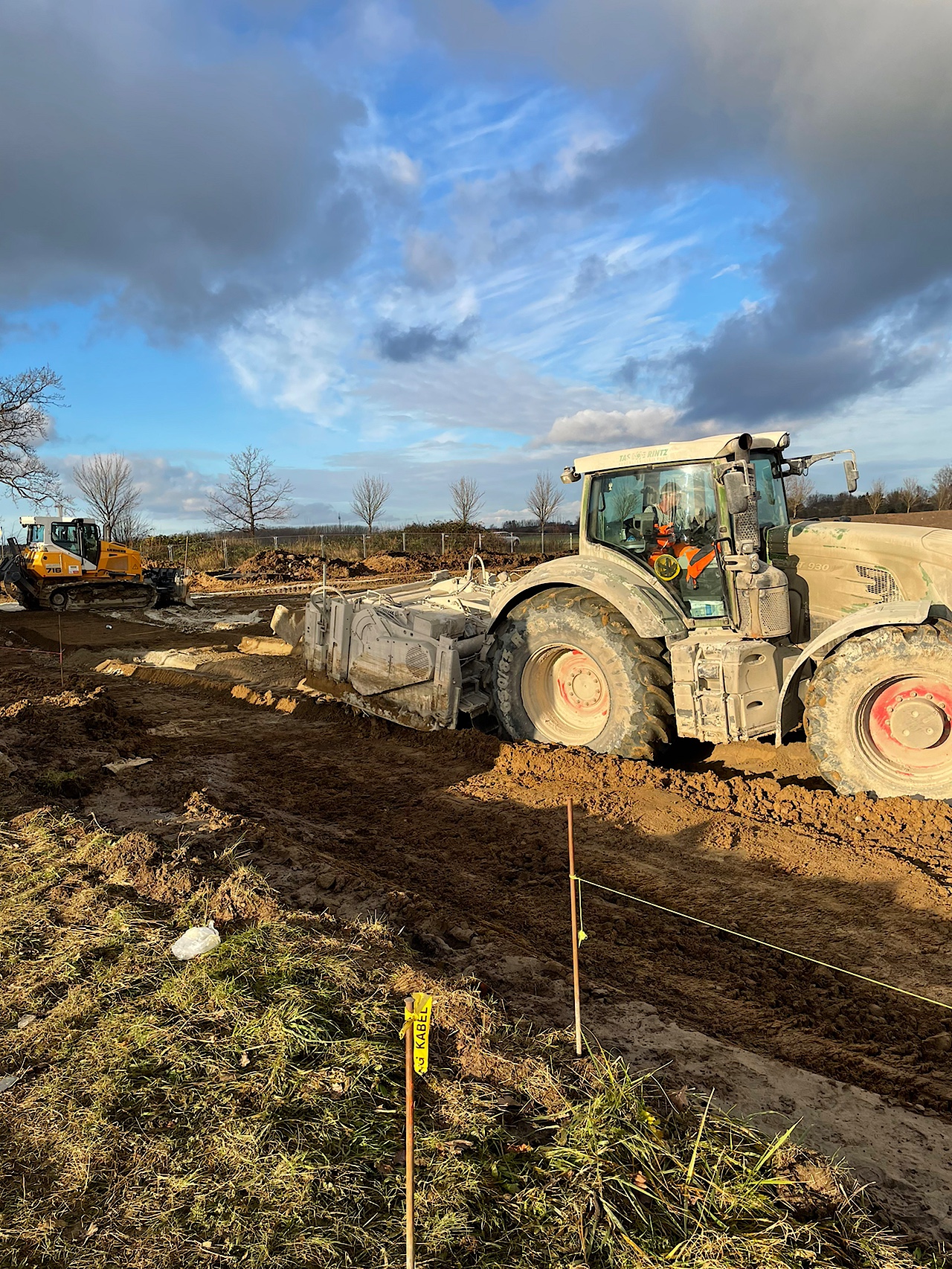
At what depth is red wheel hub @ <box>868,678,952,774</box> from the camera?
5.24 metres

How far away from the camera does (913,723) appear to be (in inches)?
210

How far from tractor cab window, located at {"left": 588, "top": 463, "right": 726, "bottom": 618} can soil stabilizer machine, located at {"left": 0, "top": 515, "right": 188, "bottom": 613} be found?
1915cm

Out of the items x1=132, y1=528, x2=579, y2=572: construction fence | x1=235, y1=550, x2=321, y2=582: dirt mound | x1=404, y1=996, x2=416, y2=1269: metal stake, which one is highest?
x1=132, y1=528, x2=579, y2=572: construction fence

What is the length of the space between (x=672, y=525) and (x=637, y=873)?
3.23 meters

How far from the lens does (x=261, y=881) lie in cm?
425

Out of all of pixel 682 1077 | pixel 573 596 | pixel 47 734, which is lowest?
pixel 682 1077

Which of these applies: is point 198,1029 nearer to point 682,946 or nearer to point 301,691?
point 682,946

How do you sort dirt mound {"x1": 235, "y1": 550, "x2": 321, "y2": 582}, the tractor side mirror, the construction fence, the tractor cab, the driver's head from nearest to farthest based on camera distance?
the tractor side mirror, the tractor cab, the driver's head, dirt mound {"x1": 235, "y1": 550, "x2": 321, "y2": 582}, the construction fence

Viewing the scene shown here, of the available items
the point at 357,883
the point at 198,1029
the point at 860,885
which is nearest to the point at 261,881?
the point at 357,883

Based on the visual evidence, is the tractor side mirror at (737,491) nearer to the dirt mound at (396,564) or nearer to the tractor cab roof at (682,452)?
the tractor cab roof at (682,452)

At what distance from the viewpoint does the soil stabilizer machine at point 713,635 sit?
17.7 feet

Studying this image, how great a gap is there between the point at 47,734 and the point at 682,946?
21.7 feet

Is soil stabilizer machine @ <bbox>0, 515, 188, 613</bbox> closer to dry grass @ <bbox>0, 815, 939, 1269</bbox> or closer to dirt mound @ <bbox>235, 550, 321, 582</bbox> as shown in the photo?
dirt mound @ <bbox>235, 550, 321, 582</bbox>

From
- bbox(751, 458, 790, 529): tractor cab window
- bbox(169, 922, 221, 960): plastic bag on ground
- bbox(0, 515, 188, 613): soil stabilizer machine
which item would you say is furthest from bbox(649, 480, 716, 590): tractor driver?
bbox(0, 515, 188, 613): soil stabilizer machine
